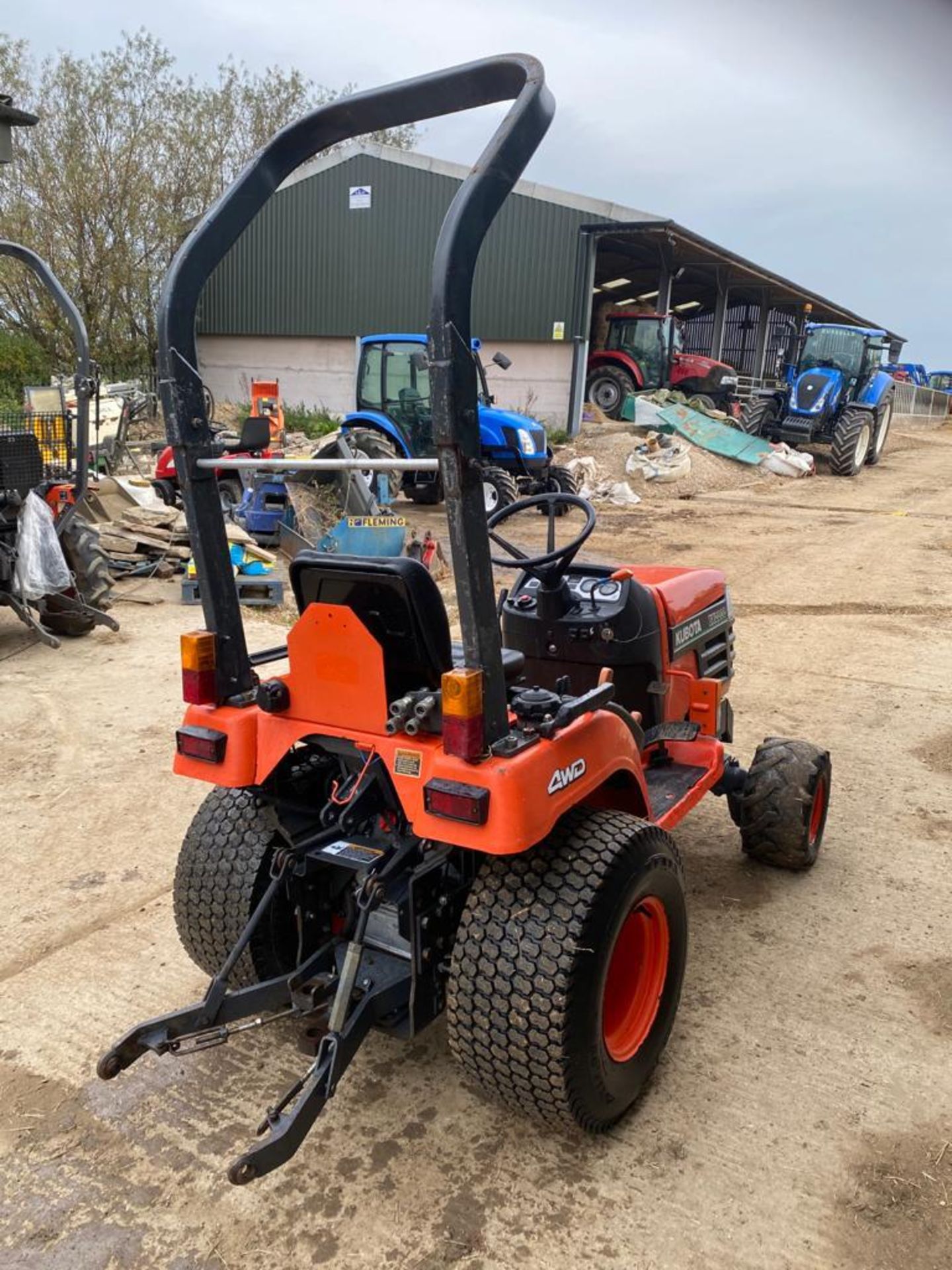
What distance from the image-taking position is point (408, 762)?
219 cm

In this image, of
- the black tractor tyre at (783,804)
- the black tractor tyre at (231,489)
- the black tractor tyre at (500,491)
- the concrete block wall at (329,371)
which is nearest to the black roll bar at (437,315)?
the black tractor tyre at (783,804)

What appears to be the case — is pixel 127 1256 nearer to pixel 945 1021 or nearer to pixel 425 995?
pixel 425 995

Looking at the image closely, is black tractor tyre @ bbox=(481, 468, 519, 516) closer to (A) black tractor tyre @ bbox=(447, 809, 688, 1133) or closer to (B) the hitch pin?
(A) black tractor tyre @ bbox=(447, 809, 688, 1133)

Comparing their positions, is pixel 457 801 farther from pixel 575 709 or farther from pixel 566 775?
pixel 575 709

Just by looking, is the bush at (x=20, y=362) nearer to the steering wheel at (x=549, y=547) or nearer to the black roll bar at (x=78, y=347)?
the black roll bar at (x=78, y=347)

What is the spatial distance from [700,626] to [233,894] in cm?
197

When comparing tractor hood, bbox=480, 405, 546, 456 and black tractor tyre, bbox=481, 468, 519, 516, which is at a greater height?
tractor hood, bbox=480, 405, 546, 456

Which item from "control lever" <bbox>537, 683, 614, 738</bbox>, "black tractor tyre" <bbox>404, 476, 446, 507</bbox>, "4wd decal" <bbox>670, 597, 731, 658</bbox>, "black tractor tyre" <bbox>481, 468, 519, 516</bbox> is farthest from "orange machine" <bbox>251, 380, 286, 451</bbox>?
"control lever" <bbox>537, 683, 614, 738</bbox>

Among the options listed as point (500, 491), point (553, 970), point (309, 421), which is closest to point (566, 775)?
point (553, 970)

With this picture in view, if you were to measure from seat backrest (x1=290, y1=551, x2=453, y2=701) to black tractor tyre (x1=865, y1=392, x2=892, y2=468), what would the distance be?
1838 centimetres

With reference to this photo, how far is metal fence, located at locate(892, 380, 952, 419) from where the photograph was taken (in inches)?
1227

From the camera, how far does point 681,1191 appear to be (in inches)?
85.5

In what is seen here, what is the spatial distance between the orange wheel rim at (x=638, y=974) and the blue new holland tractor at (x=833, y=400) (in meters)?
16.5

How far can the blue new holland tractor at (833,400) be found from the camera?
17531mm
